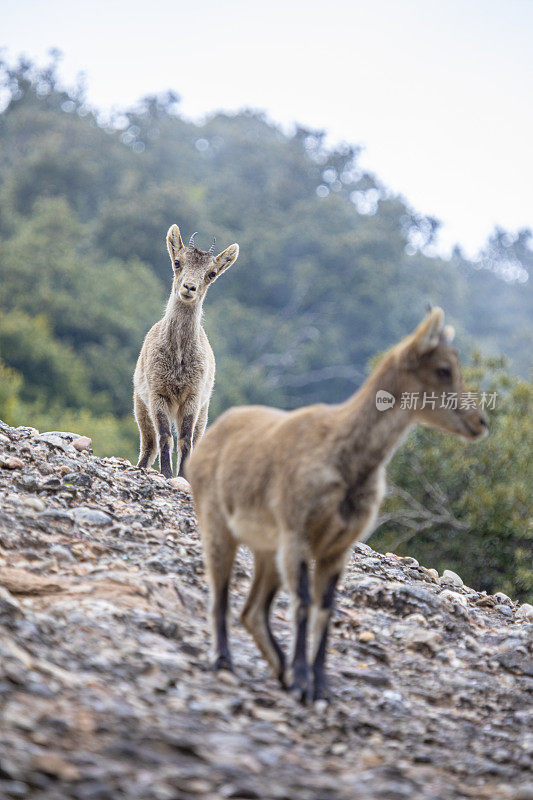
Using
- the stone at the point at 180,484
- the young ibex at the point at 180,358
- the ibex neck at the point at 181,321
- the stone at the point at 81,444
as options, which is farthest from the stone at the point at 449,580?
the stone at the point at 81,444

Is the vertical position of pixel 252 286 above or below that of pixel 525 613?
above

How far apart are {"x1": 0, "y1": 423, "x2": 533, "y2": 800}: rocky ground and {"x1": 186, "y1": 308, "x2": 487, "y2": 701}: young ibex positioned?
0.39 metres

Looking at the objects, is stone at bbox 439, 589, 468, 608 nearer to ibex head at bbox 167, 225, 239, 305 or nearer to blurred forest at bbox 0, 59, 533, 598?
ibex head at bbox 167, 225, 239, 305

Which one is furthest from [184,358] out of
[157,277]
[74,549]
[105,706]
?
[157,277]

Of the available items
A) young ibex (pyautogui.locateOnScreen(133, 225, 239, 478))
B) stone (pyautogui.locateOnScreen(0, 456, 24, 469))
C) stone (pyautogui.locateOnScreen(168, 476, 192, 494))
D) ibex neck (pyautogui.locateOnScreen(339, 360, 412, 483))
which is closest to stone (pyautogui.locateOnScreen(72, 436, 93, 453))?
young ibex (pyautogui.locateOnScreen(133, 225, 239, 478))

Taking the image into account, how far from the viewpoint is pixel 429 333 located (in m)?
5.75

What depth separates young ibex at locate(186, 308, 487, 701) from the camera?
219 inches

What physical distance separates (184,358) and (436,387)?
Answer: 579 centimetres

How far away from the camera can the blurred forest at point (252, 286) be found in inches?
814

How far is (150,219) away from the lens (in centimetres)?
4962

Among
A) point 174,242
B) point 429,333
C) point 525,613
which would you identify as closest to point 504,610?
point 525,613

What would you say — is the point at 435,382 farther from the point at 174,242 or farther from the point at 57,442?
the point at 174,242

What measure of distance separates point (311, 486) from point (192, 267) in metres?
6.36

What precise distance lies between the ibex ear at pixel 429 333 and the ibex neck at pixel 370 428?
8.4 inches
